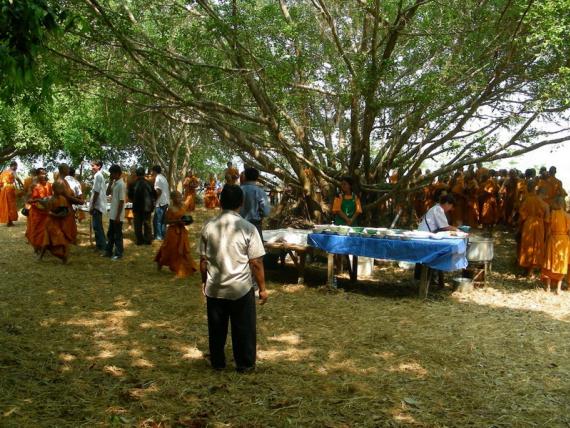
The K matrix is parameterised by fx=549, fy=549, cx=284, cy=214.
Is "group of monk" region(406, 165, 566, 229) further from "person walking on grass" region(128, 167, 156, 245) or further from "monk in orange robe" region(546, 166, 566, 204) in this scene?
"person walking on grass" region(128, 167, 156, 245)

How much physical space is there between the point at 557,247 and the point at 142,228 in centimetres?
810

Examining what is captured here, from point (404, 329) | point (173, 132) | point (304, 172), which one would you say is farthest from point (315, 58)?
point (173, 132)

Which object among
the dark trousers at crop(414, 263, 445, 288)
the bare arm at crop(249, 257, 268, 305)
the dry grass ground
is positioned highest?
the bare arm at crop(249, 257, 268, 305)

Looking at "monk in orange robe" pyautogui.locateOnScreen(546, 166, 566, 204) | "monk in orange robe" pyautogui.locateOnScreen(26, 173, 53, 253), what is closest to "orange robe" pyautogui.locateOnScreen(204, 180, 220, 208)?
"monk in orange robe" pyautogui.locateOnScreen(26, 173, 53, 253)

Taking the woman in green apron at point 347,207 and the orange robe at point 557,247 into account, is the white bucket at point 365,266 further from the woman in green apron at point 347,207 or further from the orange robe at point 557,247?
the orange robe at point 557,247

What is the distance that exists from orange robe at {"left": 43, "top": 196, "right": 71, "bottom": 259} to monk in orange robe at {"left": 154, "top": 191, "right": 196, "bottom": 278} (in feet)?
5.86

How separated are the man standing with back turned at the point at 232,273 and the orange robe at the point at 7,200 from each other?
12.7m

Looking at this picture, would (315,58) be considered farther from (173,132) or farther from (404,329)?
(173,132)

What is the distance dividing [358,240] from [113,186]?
4.82m

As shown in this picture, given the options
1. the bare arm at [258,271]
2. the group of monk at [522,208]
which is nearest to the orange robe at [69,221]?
the bare arm at [258,271]

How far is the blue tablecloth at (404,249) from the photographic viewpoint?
750 cm

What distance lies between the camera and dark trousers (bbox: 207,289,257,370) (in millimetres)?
4664

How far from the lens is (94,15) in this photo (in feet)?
25.0

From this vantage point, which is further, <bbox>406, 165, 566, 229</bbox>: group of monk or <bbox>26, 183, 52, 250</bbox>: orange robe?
<bbox>406, 165, 566, 229</bbox>: group of monk
